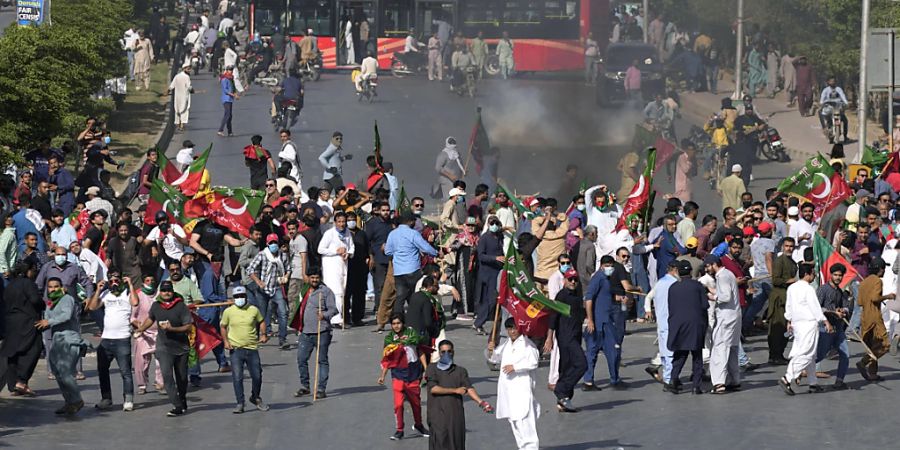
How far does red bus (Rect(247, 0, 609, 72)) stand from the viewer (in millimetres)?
52812

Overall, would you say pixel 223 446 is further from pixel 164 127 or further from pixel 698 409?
pixel 164 127

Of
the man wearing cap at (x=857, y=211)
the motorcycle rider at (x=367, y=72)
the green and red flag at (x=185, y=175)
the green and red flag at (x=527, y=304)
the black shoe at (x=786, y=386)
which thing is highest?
the motorcycle rider at (x=367, y=72)

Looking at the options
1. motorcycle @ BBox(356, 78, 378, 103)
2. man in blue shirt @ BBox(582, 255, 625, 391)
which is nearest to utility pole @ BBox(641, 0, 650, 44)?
motorcycle @ BBox(356, 78, 378, 103)

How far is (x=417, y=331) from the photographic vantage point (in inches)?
676

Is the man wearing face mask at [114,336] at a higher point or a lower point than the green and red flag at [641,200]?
lower

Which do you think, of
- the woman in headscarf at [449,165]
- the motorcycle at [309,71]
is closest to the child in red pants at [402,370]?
the woman in headscarf at [449,165]

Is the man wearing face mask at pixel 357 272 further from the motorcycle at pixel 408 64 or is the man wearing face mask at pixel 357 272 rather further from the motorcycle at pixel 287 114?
the motorcycle at pixel 408 64

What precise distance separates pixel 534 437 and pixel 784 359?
5.40 meters

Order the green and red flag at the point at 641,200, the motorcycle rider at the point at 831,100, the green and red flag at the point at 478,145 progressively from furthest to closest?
the motorcycle rider at the point at 831,100
the green and red flag at the point at 478,145
the green and red flag at the point at 641,200

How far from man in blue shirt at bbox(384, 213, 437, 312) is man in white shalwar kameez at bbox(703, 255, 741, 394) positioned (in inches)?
155

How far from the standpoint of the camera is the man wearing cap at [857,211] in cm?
2361

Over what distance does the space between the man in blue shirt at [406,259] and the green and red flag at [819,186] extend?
616 cm

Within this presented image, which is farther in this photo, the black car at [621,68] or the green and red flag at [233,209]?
the black car at [621,68]

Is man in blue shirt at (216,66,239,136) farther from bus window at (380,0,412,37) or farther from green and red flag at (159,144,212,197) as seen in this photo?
bus window at (380,0,412,37)
